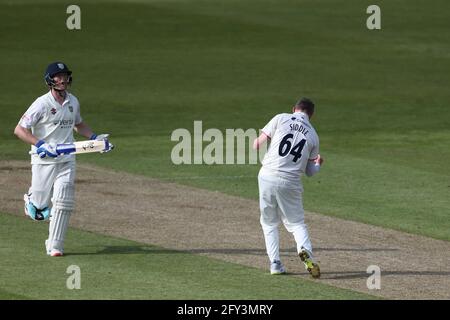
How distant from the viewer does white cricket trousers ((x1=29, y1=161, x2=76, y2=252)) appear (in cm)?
1642

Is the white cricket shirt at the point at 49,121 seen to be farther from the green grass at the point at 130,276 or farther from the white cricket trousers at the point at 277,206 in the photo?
the white cricket trousers at the point at 277,206

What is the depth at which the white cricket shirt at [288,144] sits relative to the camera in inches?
609

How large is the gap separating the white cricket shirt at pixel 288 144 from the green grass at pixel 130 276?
4.33 ft

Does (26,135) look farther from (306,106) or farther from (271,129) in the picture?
(306,106)

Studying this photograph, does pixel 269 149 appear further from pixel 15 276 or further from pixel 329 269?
pixel 15 276

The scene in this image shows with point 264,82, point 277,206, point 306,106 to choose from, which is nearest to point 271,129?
point 306,106

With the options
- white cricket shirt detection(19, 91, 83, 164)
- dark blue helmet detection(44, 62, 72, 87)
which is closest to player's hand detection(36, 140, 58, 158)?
white cricket shirt detection(19, 91, 83, 164)

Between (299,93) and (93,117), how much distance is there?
5865mm

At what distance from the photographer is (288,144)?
1551 cm

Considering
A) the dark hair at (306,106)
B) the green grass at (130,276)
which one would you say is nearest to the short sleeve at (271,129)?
the dark hair at (306,106)

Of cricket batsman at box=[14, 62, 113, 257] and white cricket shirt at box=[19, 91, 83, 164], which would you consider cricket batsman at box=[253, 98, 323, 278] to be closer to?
cricket batsman at box=[14, 62, 113, 257]

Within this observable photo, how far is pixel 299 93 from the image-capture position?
106 feet

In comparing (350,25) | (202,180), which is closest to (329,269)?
(202,180)

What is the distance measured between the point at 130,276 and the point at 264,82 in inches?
730
